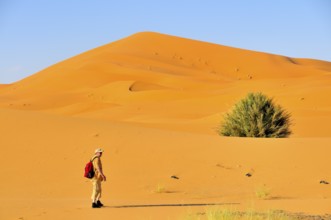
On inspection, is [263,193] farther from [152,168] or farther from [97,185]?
[97,185]

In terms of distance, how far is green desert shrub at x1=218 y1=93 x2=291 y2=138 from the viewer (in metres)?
21.8

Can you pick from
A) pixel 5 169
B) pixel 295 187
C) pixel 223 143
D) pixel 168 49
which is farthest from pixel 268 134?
pixel 168 49

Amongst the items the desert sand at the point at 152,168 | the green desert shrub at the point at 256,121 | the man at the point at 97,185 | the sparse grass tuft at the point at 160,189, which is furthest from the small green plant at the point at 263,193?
the green desert shrub at the point at 256,121

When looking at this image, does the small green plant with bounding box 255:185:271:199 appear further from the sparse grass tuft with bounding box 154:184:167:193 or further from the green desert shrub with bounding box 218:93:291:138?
the green desert shrub with bounding box 218:93:291:138

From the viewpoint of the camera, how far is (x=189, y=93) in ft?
155

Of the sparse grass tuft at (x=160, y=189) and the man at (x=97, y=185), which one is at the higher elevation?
the sparse grass tuft at (x=160, y=189)

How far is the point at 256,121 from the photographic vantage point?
72.2ft

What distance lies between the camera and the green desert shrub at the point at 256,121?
21766 mm

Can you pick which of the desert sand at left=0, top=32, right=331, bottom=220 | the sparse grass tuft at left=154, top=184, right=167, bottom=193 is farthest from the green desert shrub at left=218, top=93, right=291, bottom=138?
the sparse grass tuft at left=154, top=184, right=167, bottom=193

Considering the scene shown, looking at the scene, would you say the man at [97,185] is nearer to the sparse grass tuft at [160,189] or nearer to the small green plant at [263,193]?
the sparse grass tuft at [160,189]

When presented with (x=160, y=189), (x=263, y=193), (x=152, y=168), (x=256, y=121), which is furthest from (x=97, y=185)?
(x=256, y=121)

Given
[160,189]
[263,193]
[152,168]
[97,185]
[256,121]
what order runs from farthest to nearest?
[256,121]
[152,168]
[160,189]
[263,193]
[97,185]

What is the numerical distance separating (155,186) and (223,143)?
4.07 metres

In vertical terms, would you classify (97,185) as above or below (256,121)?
below
